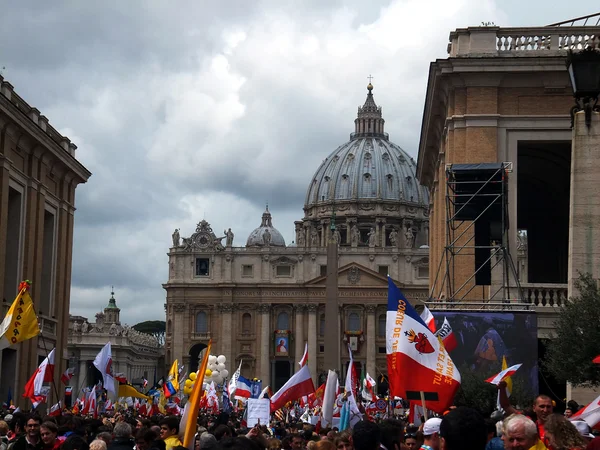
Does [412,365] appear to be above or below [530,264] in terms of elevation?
below

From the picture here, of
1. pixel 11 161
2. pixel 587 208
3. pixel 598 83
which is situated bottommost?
pixel 587 208

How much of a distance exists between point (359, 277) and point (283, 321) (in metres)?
9.49

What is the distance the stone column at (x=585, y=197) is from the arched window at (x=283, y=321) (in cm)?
10873

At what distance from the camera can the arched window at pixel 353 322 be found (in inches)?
4840

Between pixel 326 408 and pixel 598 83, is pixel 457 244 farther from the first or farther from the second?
pixel 598 83

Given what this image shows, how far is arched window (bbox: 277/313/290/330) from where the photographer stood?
124 m

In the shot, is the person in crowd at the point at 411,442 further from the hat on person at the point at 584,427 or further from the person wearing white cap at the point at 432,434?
the person wearing white cap at the point at 432,434

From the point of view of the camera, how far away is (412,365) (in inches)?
502

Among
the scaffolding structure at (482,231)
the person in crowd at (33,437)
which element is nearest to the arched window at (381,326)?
the scaffolding structure at (482,231)

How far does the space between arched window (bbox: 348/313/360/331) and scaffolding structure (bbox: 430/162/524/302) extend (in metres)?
92.1

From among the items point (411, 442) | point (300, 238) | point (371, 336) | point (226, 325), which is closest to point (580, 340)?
point (411, 442)

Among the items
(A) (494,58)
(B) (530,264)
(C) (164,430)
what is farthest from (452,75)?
(C) (164,430)

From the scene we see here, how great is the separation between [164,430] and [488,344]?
556 inches

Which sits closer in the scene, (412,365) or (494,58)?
(412,365)
